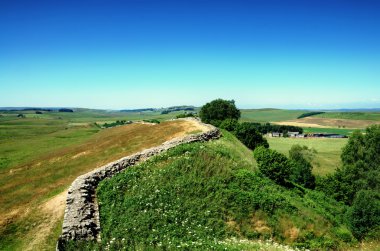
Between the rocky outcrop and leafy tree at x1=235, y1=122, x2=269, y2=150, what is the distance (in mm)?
30757

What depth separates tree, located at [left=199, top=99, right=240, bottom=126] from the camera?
86.5 meters

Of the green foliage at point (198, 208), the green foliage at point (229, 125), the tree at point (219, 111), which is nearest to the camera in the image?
the green foliage at point (198, 208)

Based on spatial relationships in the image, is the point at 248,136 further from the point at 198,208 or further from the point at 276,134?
the point at 276,134

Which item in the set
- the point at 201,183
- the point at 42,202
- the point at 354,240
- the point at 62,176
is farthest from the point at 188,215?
the point at 62,176

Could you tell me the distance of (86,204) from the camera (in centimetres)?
2108

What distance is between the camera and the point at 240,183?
26.9 meters

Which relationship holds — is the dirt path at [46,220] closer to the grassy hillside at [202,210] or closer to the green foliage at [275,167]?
the grassy hillside at [202,210]

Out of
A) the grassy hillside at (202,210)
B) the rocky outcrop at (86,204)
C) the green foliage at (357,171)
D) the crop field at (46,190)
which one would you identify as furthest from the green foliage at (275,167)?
the green foliage at (357,171)

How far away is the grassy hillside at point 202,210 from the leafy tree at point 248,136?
2780cm

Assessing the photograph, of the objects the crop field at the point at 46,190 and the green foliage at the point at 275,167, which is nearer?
the crop field at the point at 46,190

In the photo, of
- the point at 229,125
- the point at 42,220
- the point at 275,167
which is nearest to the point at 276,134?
the point at 229,125

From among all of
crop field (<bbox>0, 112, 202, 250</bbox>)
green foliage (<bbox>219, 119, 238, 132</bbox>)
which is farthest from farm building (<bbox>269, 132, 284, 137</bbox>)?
crop field (<bbox>0, 112, 202, 250</bbox>)

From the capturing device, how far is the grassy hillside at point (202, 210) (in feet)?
61.6

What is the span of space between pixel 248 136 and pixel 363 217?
28.9m
